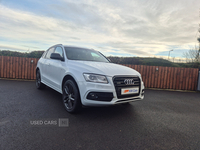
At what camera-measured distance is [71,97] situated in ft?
10.5

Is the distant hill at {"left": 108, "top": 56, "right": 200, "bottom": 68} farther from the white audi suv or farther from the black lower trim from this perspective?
the black lower trim

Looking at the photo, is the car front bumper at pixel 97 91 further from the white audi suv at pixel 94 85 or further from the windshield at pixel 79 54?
the windshield at pixel 79 54

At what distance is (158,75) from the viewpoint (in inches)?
330

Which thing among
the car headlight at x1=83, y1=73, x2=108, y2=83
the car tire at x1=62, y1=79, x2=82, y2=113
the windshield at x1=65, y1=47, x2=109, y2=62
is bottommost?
the car tire at x1=62, y1=79, x2=82, y2=113

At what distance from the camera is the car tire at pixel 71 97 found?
2.95 m

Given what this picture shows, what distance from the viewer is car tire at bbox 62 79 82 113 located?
2949 mm

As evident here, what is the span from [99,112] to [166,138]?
158 cm

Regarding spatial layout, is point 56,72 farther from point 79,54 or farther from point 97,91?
point 97,91

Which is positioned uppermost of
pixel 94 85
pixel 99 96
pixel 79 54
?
pixel 79 54

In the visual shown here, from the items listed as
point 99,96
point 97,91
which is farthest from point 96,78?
point 99,96

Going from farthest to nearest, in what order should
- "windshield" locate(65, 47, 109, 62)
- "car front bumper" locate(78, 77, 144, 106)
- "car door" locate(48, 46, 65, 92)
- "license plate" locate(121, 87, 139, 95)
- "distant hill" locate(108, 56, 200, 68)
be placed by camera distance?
"distant hill" locate(108, 56, 200, 68)
"windshield" locate(65, 47, 109, 62)
"car door" locate(48, 46, 65, 92)
"license plate" locate(121, 87, 139, 95)
"car front bumper" locate(78, 77, 144, 106)

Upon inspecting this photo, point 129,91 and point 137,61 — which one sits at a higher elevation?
point 137,61

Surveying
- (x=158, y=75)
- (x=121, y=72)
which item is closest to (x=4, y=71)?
(x=121, y=72)

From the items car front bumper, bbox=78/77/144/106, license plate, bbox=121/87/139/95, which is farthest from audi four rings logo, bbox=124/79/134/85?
car front bumper, bbox=78/77/144/106
